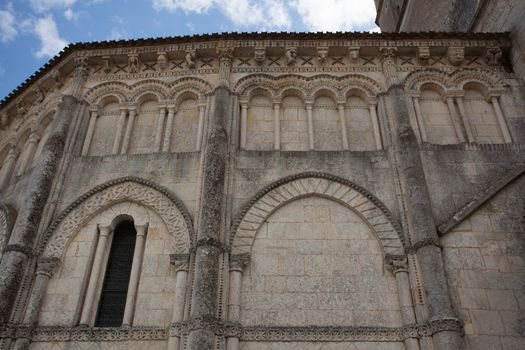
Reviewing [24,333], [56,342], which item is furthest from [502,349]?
[24,333]

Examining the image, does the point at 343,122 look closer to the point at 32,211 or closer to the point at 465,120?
the point at 465,120

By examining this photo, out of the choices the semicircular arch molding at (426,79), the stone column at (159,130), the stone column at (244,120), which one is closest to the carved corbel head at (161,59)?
the stone column at (159,130)

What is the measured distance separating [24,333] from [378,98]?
848 cm

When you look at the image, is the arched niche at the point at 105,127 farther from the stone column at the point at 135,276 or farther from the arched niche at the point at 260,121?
the arched niche at the point at 260,121

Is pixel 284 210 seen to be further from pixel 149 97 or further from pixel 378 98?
pixel 149 97

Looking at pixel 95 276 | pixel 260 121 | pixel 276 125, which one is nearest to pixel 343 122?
pixel 276 125

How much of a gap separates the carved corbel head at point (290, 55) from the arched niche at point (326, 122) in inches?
41.3

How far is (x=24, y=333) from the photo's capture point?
27.4 ft

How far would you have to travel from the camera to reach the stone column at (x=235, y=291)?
8.14 m

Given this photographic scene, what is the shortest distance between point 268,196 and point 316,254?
1.51 m

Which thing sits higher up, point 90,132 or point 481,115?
point 481,115

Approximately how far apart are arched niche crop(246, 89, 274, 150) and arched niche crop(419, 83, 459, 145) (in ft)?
11.2

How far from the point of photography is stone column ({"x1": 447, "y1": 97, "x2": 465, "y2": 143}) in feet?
35.7

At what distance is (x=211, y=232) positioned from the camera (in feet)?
29.4
